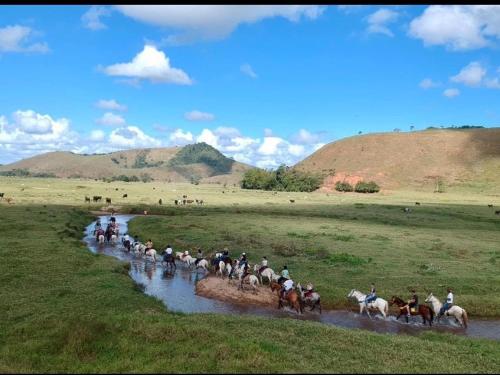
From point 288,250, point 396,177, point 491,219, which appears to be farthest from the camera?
point 396,177

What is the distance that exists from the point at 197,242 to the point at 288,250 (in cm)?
907

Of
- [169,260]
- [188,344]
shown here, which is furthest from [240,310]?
[188,344]

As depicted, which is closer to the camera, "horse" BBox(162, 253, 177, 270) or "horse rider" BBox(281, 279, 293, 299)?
"horse rider" BBox(281, 279, 293, 299)

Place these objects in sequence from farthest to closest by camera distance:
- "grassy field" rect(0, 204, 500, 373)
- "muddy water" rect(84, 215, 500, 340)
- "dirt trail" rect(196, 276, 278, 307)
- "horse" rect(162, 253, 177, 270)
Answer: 1. "horse" rect(162, 253, 177, 270)
2. "dirt trail" rect(196, 276, 278, 307)
3. "muddy water" rect(84, 215, 500, 340)
4. "grassy field" rect(0, 204, 500, 373)

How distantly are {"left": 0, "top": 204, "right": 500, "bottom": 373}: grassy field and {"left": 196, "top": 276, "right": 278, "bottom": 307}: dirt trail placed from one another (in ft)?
18.4

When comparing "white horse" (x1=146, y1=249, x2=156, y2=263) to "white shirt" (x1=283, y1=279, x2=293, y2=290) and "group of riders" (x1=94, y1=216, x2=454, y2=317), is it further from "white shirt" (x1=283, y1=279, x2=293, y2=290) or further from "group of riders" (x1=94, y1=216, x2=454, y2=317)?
"white shirt" (x1=283, y1=279, x2=293, y2=290)

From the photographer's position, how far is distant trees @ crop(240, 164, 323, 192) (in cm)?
16175

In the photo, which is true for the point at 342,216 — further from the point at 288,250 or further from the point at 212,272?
the point at 212,272

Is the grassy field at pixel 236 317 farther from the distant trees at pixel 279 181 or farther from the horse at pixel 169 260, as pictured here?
the distant trees at pixel 279 181

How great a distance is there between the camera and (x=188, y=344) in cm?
1369

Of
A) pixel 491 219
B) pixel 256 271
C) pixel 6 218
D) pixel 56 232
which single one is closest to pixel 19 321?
pixel 256 271

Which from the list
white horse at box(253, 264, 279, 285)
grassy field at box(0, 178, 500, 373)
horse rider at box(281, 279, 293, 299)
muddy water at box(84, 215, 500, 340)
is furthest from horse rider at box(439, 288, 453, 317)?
white horse at box(253, 264, 279, 285)

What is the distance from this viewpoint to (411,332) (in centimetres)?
2167

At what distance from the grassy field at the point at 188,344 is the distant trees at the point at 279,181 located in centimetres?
14128
